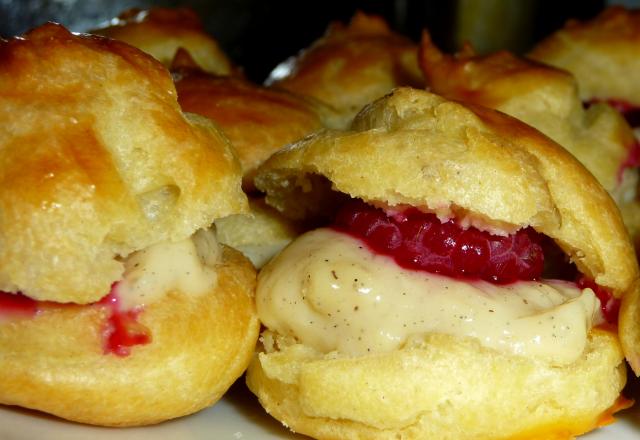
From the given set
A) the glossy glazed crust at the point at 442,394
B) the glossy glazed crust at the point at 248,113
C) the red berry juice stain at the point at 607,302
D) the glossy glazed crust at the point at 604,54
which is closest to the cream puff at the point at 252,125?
the glossy glazed crust at the point at 248,113

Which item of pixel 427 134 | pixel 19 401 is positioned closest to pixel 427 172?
pixel 427 134

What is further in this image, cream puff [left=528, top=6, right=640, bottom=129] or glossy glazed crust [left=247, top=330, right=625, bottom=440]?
cream puff [left=528, top=6, right=640, bottom=129]

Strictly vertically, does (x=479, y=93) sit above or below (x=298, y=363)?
above

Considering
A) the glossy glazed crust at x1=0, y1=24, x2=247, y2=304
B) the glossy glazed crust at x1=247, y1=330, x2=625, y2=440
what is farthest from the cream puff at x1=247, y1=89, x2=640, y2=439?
the glossy glazed crust at x1=0, y1=24, x2=247, y2=304

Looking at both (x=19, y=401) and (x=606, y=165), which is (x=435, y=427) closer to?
(x=19, y=401)

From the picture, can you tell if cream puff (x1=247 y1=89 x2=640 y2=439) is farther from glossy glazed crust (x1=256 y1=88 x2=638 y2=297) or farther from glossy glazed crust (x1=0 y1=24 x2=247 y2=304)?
glossy glazed crust (x1=0 y1=24 x2=247 y2=304)

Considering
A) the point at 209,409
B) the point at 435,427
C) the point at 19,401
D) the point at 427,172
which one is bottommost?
the point at 209,409
